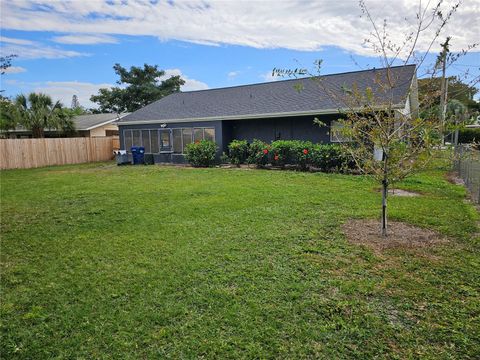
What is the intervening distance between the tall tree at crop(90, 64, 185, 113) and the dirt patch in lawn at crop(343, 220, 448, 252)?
3447 centimetres

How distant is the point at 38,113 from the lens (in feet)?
69.0

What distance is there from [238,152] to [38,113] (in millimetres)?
14519

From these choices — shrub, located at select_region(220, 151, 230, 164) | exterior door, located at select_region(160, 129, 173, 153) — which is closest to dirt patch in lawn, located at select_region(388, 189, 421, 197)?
shrub, located at select_region(220, 151, 230, 164)

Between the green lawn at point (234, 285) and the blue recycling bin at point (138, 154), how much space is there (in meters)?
11.6

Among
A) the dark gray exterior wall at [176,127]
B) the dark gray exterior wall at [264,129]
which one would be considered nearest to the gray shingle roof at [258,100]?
the dark gray exterior wall at [176,127]

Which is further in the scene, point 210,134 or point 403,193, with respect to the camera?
point 210,134

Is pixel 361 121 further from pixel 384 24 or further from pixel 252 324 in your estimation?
pixel 252 324

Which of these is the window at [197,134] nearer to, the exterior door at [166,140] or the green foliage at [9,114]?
the exterior door at [166,140]

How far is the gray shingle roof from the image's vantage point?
14.7 meters

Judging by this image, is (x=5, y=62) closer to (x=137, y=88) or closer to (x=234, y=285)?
(x=234, y=285)

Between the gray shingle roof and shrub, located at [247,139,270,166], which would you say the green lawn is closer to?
shrub, located at [247,139,270,166]

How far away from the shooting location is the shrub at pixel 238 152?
50.7ft

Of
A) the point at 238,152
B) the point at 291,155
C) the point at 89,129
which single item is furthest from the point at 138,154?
the point at 291,155

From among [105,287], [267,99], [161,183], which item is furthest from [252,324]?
[267,99]
